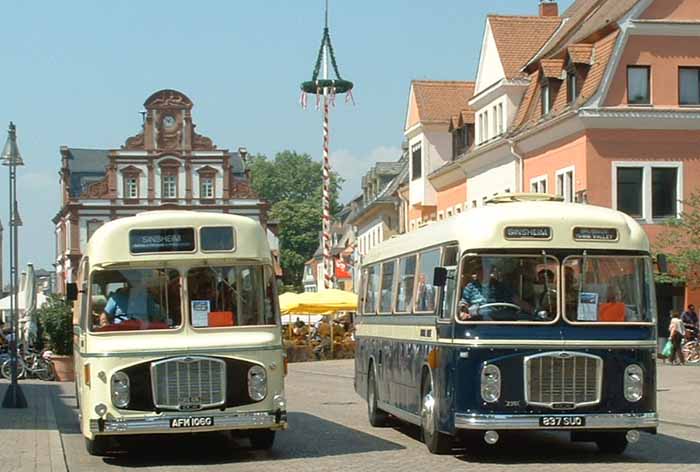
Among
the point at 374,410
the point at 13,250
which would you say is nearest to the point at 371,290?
the point at 374,410

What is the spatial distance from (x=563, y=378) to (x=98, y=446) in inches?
208

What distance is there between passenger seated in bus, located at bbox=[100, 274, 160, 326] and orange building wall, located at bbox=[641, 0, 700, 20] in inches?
1206

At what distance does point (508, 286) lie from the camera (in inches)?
609

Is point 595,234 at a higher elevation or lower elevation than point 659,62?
lower

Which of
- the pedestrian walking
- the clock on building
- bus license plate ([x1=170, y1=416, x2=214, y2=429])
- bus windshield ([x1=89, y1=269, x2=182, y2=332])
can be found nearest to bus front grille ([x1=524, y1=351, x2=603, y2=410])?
bus license plate ([x1=170, y1=416, x2=214, y2=429])

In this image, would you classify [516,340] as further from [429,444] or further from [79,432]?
[79,432]

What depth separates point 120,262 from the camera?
53.8ft

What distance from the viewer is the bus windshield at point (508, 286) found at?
1542cm

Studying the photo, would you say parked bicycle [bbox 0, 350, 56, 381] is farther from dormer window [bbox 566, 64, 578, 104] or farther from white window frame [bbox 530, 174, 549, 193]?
dormer window [bbox 566, 64, 578, 104]

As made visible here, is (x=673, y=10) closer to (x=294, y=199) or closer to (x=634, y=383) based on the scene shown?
(x=634, y=383)

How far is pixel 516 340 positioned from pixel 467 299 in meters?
0.70

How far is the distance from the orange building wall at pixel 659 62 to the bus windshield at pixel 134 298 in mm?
29665

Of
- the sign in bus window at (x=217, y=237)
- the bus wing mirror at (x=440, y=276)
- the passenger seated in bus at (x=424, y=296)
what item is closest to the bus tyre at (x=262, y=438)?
the sign in bus window at (x=217, y=237)

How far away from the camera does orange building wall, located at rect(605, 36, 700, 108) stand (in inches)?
1727
